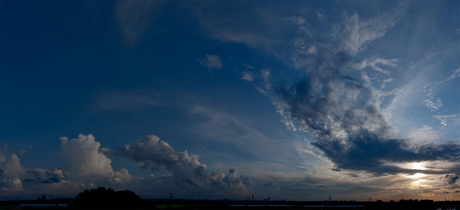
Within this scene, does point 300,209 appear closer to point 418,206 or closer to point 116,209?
point 116,209

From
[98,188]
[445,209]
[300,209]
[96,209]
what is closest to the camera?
[96,209]

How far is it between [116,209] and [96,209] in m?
5.97

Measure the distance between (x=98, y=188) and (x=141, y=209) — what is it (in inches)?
623

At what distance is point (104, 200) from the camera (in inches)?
3369

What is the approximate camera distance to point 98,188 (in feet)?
288

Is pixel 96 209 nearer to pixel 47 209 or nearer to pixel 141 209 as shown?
pixel 141 209

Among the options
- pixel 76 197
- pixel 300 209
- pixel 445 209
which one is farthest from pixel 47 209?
pixel 445 209

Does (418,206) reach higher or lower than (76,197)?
lower

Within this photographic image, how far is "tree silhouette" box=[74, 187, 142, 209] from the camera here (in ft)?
275

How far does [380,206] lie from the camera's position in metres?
153

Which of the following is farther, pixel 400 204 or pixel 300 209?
pixel 400 204

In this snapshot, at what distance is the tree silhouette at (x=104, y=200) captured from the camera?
83.9 meters

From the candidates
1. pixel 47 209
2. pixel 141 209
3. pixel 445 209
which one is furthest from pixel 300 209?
pixel 445 209

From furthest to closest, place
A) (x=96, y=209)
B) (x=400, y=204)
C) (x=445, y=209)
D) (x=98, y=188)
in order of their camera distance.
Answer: (x=400, y=204)
(x=445, y=209)
(x=98, y=188)
(x=96, y=209)
